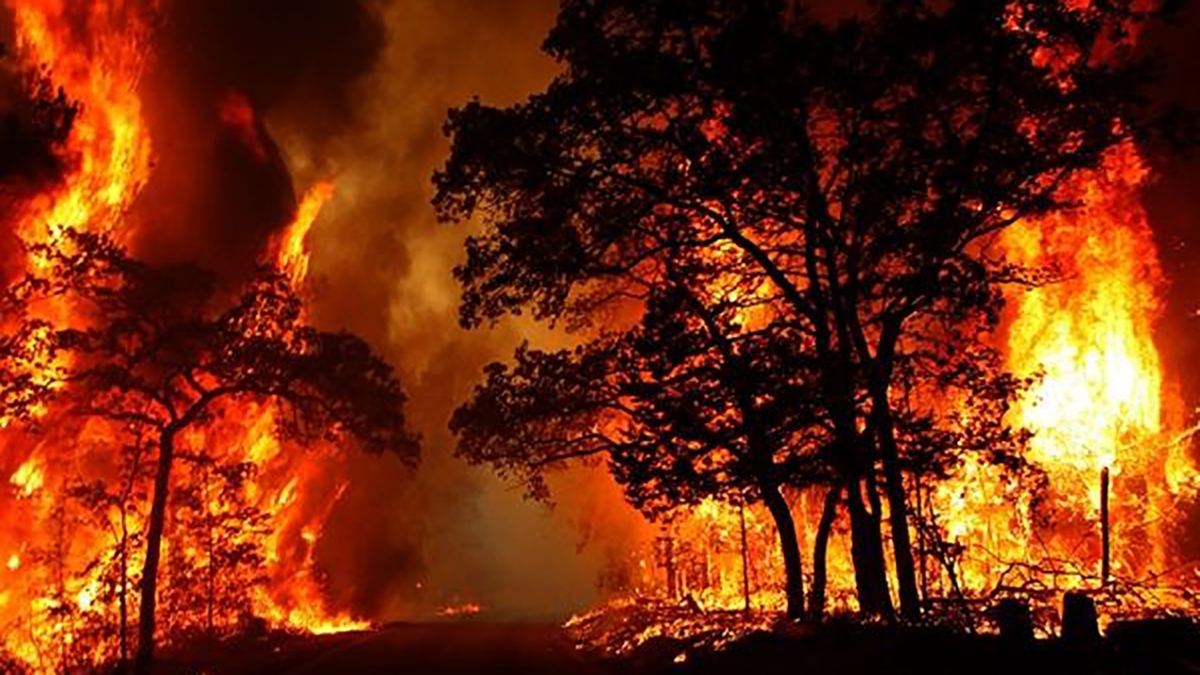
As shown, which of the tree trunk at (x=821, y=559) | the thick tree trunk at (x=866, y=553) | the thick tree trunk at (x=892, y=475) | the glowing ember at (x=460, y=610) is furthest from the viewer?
the glowing ember at (x=460, y=610)

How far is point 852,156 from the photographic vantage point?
15.6 meters

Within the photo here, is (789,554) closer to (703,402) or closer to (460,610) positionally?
(703,402)

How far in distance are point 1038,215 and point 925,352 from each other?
3251 mm

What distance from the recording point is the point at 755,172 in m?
15.9

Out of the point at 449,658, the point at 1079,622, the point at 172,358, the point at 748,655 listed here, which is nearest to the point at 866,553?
the point at 748,655

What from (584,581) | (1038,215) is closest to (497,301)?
(1038,215)

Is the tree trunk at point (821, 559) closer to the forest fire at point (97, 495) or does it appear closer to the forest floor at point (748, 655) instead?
the forest floor at point (748, 655)

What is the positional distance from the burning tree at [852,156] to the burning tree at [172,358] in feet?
33.9

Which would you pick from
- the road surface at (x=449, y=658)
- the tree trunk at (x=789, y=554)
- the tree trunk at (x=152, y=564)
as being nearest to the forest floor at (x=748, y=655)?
the road surface at (x=449, y=658)

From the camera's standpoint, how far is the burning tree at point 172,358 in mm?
22125

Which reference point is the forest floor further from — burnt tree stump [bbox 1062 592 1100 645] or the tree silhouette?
the tree silhouette

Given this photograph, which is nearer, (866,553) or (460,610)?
(866,553)

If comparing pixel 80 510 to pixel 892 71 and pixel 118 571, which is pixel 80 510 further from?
pixel 892 71

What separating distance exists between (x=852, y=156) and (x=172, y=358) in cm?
1786
